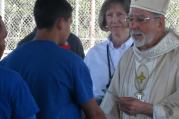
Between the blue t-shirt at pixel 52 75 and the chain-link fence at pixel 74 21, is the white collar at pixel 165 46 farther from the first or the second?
the chain-link fence at pixel 74 21

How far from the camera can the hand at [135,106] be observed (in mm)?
2850

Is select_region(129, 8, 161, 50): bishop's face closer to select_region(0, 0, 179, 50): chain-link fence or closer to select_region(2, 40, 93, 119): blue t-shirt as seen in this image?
select_region(2, 40, 93, 119): blue t-shirt

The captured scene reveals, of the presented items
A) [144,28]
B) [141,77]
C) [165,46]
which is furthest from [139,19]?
[141,77]

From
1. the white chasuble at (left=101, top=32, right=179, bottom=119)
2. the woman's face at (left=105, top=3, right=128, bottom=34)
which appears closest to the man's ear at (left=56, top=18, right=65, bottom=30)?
the white chasuble at (left=101, top=32, right=179, bottom=119)

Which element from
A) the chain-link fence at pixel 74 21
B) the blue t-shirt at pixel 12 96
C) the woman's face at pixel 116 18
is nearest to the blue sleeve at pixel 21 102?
the blue t-shirt at pixel 12 96

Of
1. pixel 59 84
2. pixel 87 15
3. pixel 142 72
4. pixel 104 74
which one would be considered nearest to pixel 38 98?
pixel 59 84

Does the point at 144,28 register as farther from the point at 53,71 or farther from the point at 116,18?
the point at 116,18

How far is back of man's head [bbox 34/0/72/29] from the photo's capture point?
8.78 feet

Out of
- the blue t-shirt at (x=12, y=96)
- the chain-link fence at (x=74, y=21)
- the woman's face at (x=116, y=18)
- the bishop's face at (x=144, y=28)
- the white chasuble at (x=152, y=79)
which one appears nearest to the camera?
the blue t-shirt at (x=12, y=96)

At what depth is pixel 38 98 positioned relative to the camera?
104 inches

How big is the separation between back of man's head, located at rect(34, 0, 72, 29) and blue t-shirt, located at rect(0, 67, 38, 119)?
683 mm

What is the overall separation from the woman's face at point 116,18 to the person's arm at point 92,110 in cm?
138

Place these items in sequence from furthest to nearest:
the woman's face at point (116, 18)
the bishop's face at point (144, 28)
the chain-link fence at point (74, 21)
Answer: the chain-link fence at point (74, 21) → the woman's face at point (116, 18) → the bishop's face at point (144, 28)

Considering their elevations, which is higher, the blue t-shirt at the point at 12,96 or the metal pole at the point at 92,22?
the blue t-shirt at the point at 12,96
